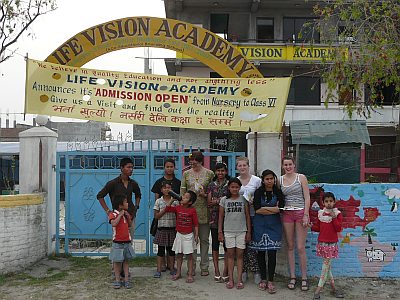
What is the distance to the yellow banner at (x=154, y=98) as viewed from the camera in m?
7.19

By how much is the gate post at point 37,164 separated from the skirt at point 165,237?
2282mm

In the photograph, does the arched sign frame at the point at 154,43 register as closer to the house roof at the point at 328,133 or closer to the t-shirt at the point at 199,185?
the t-shirt at the point at 199,185

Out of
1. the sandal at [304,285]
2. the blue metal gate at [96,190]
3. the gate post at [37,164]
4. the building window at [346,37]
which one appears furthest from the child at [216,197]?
the building window at [346,37]

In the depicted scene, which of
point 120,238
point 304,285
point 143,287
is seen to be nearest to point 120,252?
point 120,238

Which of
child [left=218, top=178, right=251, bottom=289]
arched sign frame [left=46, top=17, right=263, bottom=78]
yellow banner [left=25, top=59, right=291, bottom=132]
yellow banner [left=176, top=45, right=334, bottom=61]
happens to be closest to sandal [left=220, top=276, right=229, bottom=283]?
child [left=218, top=178, right=251, bottom=289]

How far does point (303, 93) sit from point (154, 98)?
14.2 m

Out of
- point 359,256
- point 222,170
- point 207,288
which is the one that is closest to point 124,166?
point 222,170

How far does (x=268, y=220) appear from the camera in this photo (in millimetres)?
5883

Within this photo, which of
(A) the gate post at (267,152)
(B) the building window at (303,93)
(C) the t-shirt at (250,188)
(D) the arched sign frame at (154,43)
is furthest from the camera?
(B) the building window at (303,93)

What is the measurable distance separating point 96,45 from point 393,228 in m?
5.49

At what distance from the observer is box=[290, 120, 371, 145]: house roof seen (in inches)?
426

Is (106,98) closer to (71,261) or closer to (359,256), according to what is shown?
(71,261)

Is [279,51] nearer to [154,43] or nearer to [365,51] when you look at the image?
[365,51]

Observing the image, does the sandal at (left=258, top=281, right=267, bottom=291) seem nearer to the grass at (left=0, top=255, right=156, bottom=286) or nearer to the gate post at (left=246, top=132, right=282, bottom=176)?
the gate post at (left=246, top=132, right=282, bottom=176)
